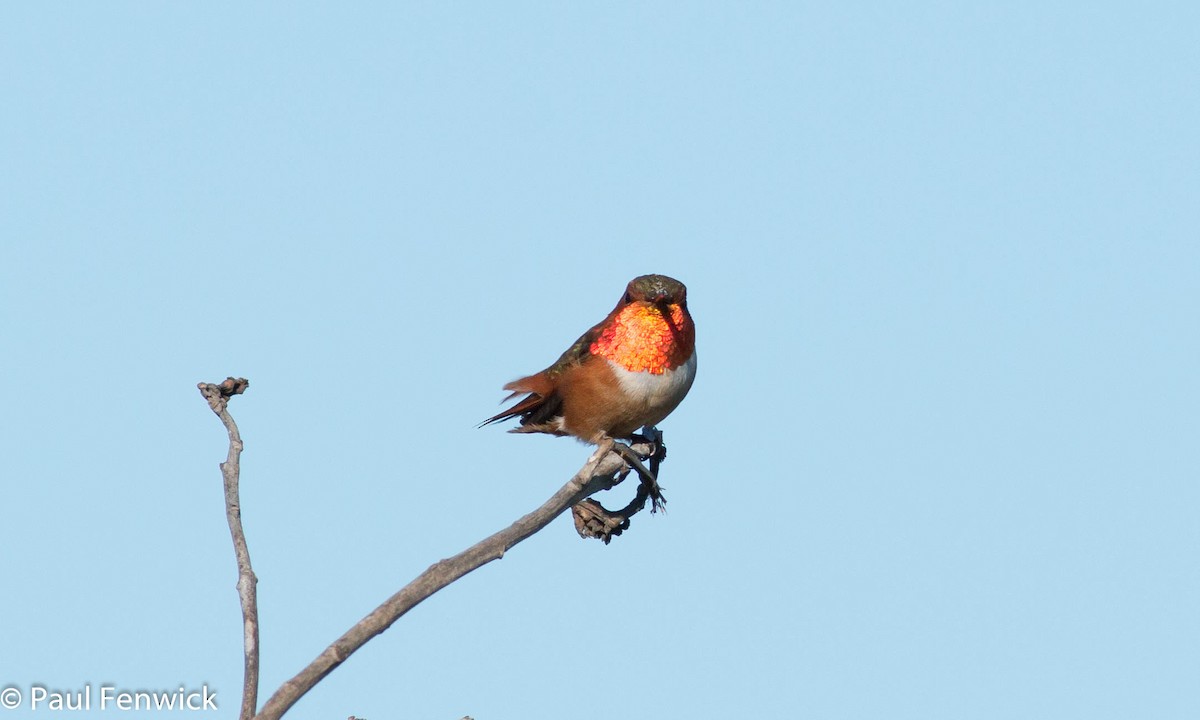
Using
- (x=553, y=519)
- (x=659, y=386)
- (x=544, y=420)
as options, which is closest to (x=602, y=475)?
(x=553, y=519)

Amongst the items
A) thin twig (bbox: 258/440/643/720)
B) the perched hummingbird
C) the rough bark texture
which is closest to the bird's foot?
the rough bark texture

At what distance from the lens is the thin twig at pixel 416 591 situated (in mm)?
6289

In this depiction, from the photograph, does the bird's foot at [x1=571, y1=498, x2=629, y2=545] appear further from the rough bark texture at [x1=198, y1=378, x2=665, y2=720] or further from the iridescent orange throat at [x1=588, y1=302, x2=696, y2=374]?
the iridescent orange throat at [x1=588, y1=302, x2=696, y2=374]

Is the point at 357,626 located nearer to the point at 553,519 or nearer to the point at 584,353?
the point at 553,519

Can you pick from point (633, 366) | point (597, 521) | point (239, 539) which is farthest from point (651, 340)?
point (239, 539)

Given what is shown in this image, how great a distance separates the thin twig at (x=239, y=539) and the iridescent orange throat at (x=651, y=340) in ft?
11.6

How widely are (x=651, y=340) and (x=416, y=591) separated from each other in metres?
4.23

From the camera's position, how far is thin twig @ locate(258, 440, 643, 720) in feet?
20.6

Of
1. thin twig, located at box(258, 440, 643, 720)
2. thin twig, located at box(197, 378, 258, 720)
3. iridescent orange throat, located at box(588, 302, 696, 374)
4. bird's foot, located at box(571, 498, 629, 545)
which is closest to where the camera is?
thin twig, located at box(258, 440, 643, 720)

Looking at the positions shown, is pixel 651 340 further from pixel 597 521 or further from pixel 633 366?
pixel 597 521

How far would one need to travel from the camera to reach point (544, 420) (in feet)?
37.2

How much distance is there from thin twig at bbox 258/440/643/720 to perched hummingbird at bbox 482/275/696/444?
9.76ft

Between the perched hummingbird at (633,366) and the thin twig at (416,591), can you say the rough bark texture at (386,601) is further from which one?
the perched hummingbird at (633,366)

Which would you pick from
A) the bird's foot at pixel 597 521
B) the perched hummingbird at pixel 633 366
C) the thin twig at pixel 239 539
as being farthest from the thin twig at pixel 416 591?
the perched hummingbird at pixel 633 366
